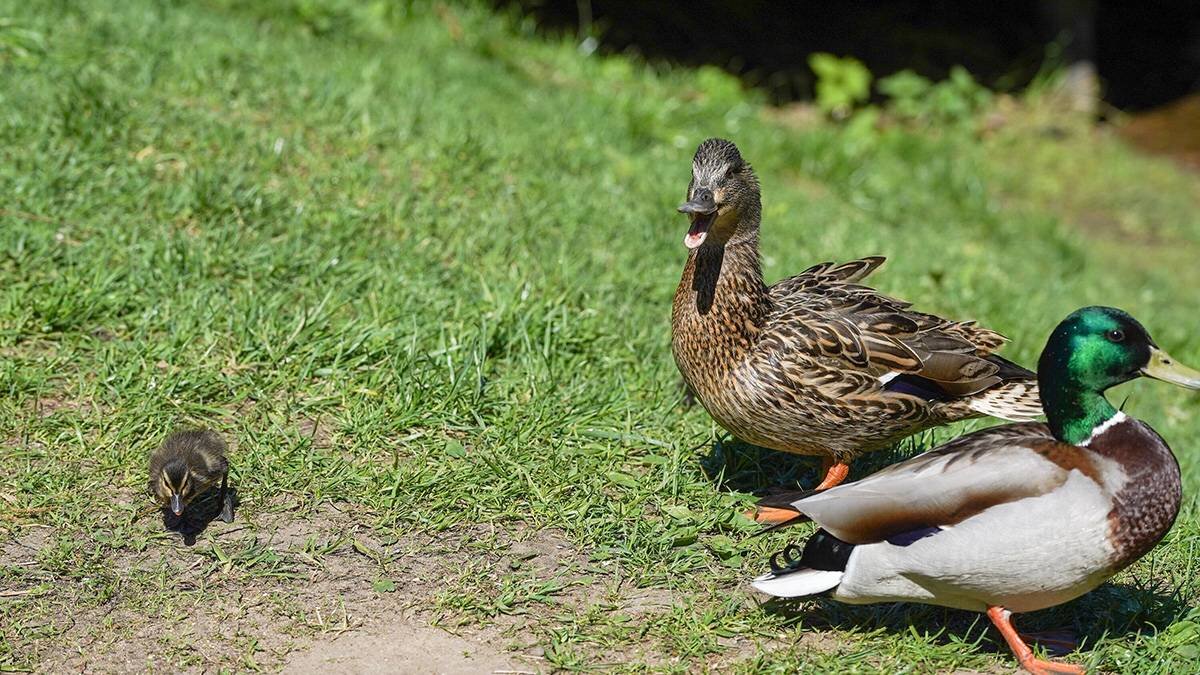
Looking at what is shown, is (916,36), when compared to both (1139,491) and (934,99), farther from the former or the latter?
(1139,491)

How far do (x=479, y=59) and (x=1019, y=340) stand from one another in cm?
433

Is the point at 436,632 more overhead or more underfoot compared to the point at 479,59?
more underfoot

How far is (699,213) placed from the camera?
405 cm

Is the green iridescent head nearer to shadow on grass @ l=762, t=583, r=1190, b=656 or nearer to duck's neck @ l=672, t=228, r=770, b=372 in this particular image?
shadow on grass @ l=762, t=583, r=1190, b=656

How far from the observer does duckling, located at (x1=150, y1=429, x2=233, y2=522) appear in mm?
3891

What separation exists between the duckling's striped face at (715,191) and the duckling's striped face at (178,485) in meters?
1.66

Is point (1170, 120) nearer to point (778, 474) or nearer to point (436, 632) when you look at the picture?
point (778, 474)

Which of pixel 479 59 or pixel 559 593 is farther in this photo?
pixel 479 59

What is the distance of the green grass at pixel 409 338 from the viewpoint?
150 inches

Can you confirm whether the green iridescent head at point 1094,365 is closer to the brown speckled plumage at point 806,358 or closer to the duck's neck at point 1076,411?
the duck's neck at point 1076,411

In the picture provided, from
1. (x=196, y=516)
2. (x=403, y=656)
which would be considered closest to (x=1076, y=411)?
(x=403, y=656)

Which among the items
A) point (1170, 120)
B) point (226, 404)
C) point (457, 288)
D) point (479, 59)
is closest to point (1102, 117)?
point (1170, 120)

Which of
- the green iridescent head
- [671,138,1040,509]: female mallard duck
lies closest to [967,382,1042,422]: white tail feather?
[671,138,1040,509]: female mallard duck

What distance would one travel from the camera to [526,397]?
491cm
